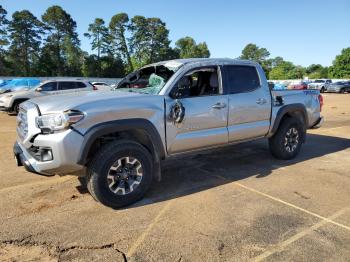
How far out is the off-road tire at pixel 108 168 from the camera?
420 centimetres

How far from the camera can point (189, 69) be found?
5195 millimetres

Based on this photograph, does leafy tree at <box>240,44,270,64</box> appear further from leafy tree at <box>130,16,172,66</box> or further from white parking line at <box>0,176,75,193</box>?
white parking line at <box>0,176,75,193</box>

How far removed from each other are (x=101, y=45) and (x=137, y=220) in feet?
241

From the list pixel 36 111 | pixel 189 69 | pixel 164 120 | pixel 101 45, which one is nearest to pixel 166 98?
pixel 164 120

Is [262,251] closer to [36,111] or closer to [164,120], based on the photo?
[164,120]

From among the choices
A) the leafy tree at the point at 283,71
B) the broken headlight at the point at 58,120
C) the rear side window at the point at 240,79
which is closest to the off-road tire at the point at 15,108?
the rear side window at the point at 240,79

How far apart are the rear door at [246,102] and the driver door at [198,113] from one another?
0.54 ft

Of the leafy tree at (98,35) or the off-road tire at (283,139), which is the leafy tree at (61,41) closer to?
the leafy tree at (98,35)

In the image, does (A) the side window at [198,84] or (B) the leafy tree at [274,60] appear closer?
(A) the side window at [198,84]

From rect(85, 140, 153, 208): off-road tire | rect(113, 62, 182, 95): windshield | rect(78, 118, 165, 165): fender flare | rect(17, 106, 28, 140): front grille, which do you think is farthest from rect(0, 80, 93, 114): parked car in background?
rect(85, 140, 153, 208): off-road tire

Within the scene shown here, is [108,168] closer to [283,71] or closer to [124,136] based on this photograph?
[124,136]

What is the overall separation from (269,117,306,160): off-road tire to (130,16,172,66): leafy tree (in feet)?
246

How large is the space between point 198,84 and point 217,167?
1610 mm

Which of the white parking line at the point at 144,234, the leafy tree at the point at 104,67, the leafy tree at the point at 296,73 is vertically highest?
the leafy tree at the point at 104,67
